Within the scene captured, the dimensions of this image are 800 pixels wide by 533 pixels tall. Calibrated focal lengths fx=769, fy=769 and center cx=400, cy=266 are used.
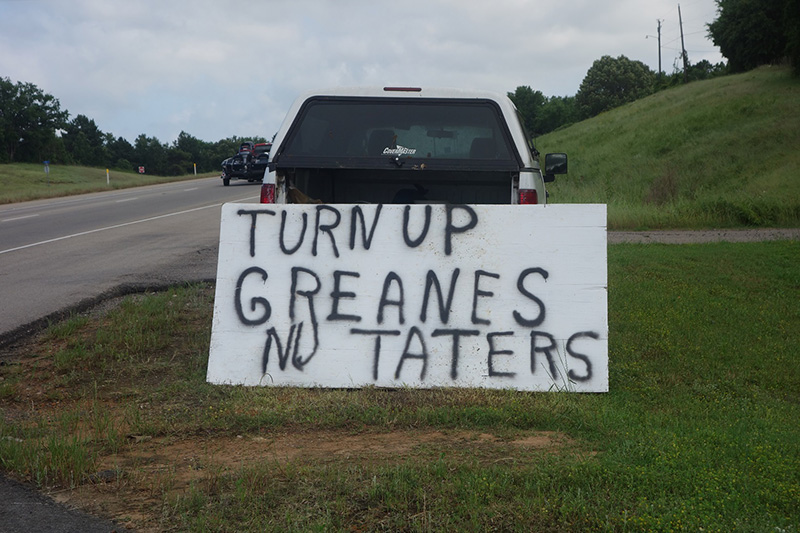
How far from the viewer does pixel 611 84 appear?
3839 inches

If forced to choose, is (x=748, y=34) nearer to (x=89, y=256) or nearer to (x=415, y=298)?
(x=89, y=256)

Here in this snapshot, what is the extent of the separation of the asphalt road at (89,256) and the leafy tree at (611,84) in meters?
82.8

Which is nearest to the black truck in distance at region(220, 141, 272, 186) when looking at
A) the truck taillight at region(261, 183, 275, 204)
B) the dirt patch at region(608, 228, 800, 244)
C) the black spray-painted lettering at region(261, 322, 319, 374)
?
the dirt patch at region(608, 228, 800, 244)

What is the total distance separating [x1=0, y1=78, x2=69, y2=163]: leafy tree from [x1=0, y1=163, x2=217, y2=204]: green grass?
1440cm

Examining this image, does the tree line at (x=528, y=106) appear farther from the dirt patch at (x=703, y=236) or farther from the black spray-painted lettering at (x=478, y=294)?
the black spray-painted lettering at (x=478, y=294)

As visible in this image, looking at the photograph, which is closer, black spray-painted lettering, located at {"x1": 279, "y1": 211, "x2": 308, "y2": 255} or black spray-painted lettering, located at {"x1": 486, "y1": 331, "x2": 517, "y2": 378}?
black spray-painted lettering, located at {"x1": 486, "y1": 331, "x2": 517, "y2": 378}

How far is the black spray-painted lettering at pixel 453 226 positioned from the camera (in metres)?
5.12

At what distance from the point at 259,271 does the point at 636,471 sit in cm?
280

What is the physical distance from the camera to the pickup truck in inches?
210

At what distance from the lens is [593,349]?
4926 mm

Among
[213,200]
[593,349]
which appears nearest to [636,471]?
[593,349]

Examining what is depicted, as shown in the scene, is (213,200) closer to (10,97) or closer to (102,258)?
(102,258)

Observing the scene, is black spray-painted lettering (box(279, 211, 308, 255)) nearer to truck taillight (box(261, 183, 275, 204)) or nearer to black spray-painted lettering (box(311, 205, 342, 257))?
black spray-painted lettering (box(311, 205, 342, 257))

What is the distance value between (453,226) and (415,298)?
55 cm
